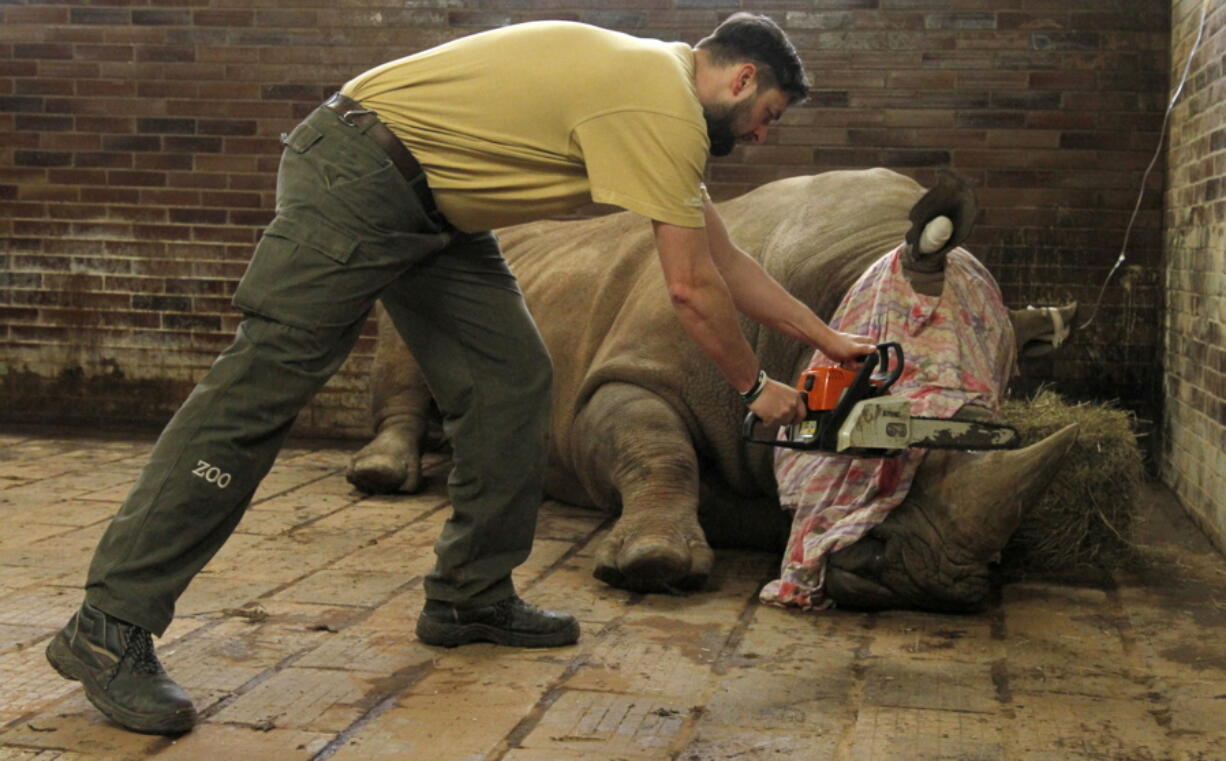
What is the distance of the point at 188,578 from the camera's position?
3.23m

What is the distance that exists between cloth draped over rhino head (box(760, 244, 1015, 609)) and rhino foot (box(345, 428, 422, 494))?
202 cm

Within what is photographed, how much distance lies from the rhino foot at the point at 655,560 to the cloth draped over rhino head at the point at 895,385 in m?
0.22

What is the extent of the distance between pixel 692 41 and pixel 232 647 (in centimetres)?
415

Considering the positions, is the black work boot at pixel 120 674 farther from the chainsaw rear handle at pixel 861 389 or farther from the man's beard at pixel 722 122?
the man's beard at pixel 722 122

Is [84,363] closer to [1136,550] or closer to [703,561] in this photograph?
[703,561]

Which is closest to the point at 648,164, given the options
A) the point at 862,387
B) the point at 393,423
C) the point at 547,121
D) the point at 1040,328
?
the point at 547,121

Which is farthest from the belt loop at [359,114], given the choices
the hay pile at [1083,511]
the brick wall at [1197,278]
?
the brick wall at [1197,278]

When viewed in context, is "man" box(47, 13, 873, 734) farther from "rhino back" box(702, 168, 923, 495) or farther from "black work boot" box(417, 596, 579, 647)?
"rhino back" box(702, 168, 923, 495)

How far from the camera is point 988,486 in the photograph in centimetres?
405

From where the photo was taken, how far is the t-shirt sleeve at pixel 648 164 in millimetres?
3182

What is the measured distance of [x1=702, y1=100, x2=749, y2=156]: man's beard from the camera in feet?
11.4

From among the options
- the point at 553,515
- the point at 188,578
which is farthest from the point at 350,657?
the point at 553,515

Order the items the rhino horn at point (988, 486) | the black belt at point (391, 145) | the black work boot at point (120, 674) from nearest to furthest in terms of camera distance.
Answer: the black work boot at point (120, 674) → the black belt at point (391, 145) → the rhino horn at point (988, 486)

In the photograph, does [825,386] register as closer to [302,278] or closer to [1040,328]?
[302,278]
